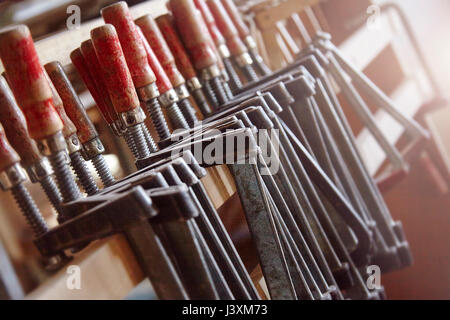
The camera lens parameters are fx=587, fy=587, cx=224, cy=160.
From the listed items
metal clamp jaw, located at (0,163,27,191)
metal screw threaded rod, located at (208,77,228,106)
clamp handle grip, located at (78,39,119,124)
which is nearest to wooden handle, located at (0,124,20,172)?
metal clamp jaw, located at (0,163,27,191)

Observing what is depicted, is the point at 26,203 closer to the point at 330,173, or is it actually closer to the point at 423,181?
the point at 330,173

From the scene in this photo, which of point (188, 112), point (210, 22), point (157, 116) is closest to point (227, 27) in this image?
Result: point (210, 22)

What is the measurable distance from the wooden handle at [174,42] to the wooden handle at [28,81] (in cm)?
51

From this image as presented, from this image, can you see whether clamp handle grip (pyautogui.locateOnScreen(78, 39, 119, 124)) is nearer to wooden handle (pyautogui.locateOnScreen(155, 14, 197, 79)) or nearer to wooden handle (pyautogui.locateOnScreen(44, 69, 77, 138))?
wooden handle (pyautogui.locateOnScreen(44, 69, 77, 138))

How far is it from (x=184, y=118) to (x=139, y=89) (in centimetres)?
21

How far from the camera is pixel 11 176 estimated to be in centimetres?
82

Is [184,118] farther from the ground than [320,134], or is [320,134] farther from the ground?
[184,118]

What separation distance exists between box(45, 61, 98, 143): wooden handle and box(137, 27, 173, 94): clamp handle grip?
0.61 ft

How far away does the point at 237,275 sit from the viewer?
797 mm

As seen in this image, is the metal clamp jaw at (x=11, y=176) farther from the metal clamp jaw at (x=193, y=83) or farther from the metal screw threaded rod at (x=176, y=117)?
the metal clamp jaw at (x=193, y=83)

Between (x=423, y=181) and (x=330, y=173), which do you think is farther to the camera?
(x=423, y=181)

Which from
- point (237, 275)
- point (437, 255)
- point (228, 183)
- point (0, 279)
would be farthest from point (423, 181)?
point (0, 279)

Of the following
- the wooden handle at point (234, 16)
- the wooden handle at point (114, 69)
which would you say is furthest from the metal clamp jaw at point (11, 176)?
the wooden handle at point (234, 16)
